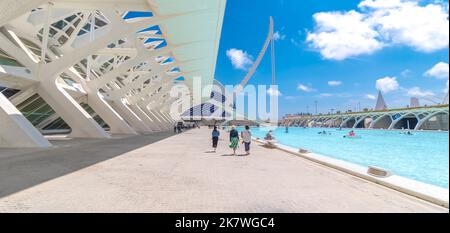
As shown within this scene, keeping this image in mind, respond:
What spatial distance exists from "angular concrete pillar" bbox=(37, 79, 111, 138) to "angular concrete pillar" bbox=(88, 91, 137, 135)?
423 cm

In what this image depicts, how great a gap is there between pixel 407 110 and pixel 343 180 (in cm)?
6286

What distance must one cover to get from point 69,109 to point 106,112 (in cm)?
547

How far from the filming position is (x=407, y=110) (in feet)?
188

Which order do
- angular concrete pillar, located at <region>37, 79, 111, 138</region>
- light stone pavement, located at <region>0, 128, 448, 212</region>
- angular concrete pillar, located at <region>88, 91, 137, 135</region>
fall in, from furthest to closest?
angular concrete pillar, located at <region>88, 91, 137, 135</region> < angular concrete pillar, located at <region>37, 79, 111, 138</region> < light stone pavement, located at <region>0, 128, 448, 212</region>

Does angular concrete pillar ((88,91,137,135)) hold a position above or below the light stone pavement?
above

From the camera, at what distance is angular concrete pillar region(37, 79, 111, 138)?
48.2 feet

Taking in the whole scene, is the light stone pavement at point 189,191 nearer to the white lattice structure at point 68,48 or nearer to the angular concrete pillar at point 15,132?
the angular concrete pillar at point 15,132

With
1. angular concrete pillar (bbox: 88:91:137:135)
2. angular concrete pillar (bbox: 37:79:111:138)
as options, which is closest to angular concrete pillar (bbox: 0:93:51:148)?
angular concrete pillar (bbox: 37:79:111:138)

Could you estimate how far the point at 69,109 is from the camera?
15117 mm

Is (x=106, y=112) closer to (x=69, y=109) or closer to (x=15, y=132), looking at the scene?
(x=69, y=109)

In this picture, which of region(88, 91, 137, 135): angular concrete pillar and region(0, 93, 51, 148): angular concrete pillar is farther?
region(88, 91, 137, 135): angular concrete pillar

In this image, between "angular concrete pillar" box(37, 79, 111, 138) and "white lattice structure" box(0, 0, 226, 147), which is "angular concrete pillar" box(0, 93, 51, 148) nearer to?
"white lattice structure" box(0, 0, 226, 147)

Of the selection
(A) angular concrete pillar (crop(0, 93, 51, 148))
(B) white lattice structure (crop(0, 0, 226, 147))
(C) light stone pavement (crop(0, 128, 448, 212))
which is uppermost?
(B) white lattice structure (crop(0, 0, 226, 147))

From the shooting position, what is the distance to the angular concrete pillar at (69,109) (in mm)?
14680
